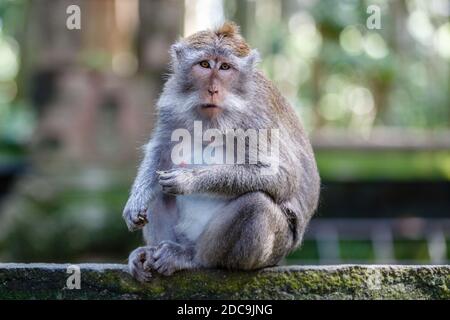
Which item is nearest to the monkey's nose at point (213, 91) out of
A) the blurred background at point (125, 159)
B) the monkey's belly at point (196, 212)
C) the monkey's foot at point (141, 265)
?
the monkey's belly at point (196, 212)

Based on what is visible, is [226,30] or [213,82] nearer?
[213,82]

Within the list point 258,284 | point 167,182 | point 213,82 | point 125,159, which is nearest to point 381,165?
point 125,159

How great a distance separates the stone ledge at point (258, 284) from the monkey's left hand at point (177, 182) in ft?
1.94

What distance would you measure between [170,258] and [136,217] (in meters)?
0.40

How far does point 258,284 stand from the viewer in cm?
504

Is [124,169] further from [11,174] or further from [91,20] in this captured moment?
[91,20]

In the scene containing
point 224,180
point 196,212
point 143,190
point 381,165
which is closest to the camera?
point 224,180

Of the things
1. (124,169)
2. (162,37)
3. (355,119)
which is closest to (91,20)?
(162,37)

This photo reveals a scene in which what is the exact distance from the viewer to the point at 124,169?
52.1 feet

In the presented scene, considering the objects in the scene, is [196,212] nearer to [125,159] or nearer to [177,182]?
[177,182]

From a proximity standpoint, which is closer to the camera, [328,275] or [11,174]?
[328,275]

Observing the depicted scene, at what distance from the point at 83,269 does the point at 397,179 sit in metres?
10.4

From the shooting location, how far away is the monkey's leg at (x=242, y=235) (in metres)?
5.00

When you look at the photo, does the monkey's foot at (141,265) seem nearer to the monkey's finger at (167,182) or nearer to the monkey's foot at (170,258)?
the monkey's foot at (170,258)
